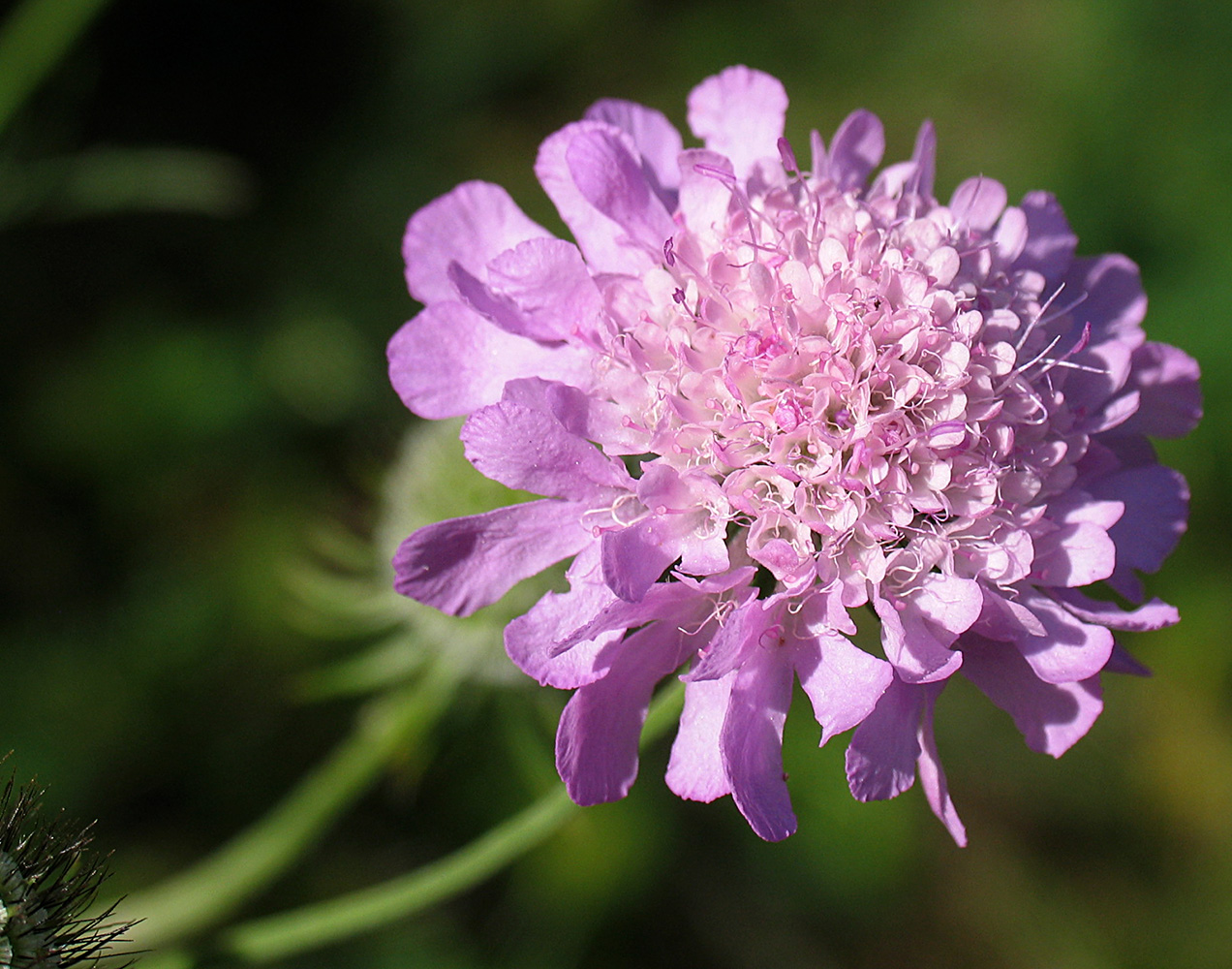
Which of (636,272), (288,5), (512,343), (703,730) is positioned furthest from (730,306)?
(288,5)

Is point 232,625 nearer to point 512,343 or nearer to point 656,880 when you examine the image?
point 656,880

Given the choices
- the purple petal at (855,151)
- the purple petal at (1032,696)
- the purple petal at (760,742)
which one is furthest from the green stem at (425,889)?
the purple petal at (855,151)

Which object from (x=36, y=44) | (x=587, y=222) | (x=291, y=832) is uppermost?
(x=36, y=44)

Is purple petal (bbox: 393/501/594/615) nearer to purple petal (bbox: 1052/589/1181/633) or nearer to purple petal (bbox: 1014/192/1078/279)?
purple petal (bbox: 1052/589/1181/633)

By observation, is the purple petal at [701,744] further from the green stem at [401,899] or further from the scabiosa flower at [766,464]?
the green stem at [401,899]

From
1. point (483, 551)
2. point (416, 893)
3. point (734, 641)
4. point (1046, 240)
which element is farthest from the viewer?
point (1046, 240)

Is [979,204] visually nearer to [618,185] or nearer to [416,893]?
[618,185]

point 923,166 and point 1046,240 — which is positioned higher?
point 923,166

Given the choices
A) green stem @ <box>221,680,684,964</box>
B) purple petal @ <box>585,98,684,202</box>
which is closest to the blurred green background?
green stem @ <box>221,680,684,964</box>

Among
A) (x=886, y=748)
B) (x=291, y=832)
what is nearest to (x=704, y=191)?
(x=886, y=748)
